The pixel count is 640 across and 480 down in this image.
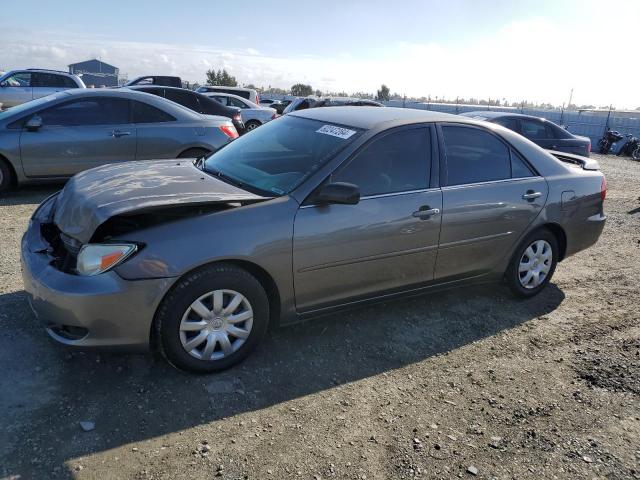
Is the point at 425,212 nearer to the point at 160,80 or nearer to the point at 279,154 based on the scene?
the point at 279,154

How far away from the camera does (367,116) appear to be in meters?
4.15

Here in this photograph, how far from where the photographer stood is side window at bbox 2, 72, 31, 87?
15.8 m

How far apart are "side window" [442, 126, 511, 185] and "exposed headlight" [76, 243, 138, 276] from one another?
7.97 ft

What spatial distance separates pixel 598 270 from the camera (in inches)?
229

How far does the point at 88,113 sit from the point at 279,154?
4.53m

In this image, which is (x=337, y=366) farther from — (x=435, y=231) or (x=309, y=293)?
(x=435, y=231)

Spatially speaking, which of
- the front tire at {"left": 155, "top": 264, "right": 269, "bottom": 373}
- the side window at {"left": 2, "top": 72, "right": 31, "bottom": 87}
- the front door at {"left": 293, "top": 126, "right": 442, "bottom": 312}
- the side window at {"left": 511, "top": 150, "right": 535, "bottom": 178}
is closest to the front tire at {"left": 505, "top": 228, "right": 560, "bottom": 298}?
the side window at {"left": 511, "top": 150, "right": 535, "bottom": 178}

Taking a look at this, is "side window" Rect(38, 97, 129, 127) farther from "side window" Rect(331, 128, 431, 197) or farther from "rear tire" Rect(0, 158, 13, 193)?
"side window" Rect(331, 128, 431, 197)

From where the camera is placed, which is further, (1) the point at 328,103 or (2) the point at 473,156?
(1) the point at 328,103

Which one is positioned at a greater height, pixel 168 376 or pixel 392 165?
pixel 392 165

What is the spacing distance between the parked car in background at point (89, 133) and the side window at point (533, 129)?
702 centimetres

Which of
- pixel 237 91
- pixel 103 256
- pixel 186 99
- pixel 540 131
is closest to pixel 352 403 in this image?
pixel 103 256

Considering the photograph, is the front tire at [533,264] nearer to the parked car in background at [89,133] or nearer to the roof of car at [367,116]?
the roof of car at [367,116]

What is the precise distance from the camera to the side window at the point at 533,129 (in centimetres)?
1145
